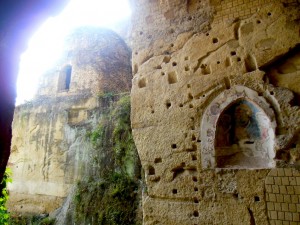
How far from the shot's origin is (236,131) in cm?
404

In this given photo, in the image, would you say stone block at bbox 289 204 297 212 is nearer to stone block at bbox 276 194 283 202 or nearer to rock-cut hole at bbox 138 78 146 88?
stone block at bbox 276 194 283 202

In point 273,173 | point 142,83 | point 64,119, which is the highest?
point 64,119

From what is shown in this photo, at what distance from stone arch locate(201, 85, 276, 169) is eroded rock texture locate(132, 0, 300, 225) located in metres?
0.02

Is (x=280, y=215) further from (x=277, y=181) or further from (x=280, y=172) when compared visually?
(x=280, y=172)

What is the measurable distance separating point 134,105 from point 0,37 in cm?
298

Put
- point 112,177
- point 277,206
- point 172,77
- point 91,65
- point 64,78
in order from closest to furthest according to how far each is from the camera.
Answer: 1. point 277,206
2. point 172,77
3. point 112,177
4. point 91,65
5. point 64,78

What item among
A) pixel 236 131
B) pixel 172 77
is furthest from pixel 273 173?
pixel 172 77

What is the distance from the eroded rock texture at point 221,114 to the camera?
138 inches

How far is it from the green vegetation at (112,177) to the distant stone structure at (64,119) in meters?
0.66

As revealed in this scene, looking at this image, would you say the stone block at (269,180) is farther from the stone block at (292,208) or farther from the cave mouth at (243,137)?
the stone block at (292,208)

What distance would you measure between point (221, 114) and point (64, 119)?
23.7ft

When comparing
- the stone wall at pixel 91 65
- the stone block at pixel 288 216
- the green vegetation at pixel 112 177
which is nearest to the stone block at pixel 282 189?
the stone block at pixel 288 216

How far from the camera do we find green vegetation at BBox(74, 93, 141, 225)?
6105mm

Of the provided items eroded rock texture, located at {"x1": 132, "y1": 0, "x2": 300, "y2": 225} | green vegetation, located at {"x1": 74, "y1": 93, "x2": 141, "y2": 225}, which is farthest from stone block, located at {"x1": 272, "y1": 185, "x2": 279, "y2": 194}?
green vegetation, located at {"x1": 74, "y1": 93, "x2": 141, "y2": 225}
